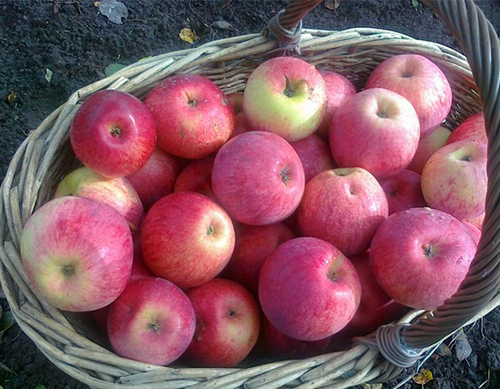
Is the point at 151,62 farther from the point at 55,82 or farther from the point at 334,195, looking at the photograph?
the point at 55,82

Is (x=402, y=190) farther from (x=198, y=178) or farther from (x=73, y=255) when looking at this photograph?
(x=73, y=255)

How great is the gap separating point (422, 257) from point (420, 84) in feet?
1.92

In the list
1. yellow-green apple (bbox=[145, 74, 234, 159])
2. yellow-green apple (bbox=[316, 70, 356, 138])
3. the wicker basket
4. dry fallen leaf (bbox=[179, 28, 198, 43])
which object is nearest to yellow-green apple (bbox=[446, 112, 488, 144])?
the wicker basket

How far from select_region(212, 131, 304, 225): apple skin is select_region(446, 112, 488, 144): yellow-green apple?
559 mm

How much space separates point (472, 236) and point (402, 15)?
6.61ft

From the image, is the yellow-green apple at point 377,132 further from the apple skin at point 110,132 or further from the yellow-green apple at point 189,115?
the apple skin at point 110,132

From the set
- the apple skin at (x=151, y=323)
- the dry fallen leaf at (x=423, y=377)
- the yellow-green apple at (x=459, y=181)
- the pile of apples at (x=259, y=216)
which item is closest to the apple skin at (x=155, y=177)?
the pile of apples at (x=259, y=216)

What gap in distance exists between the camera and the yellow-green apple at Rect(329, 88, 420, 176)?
1348 mm

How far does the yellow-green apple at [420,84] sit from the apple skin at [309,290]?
59 centimetres

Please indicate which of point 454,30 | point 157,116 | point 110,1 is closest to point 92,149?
point 157,116

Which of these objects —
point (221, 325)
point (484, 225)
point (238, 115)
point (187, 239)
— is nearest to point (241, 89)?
point (238, 115)

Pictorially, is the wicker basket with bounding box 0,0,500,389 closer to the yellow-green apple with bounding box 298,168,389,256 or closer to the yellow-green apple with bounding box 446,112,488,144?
the yellow-green apple with bounding box 446,112,488,144

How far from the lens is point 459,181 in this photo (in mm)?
1327

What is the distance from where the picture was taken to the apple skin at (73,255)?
105 centimetres
